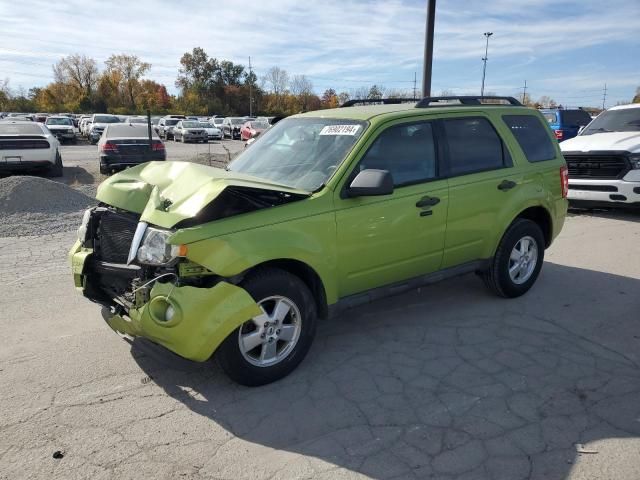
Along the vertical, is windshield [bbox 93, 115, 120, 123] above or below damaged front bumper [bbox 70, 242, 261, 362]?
above

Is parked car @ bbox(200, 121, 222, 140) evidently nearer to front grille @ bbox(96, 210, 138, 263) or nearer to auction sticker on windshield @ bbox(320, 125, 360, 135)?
auction sticker on windshield @ bbox(320, 125, 360, 135)

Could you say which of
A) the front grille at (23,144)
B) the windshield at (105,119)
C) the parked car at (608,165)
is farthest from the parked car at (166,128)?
the parked car at (608,165)

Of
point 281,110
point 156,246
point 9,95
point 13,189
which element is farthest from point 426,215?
point 9,95

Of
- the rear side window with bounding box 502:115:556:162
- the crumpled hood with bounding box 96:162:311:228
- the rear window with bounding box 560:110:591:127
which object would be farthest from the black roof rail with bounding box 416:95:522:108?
the rear window with bounding box 560:110:591:127

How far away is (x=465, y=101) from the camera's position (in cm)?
514

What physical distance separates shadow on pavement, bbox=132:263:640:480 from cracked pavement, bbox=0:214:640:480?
11mm

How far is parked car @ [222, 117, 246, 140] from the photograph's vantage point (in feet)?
142

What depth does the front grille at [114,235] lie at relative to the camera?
362 centimetres

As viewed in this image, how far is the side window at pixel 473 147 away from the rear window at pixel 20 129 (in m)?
13.0

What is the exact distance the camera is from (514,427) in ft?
10.1

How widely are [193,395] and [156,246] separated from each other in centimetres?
102

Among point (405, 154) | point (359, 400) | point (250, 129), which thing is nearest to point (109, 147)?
point (405, 154)

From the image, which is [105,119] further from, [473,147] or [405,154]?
[405,154]

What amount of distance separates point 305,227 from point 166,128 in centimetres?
3999
